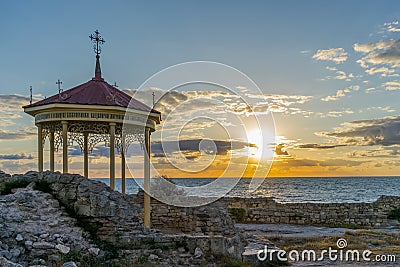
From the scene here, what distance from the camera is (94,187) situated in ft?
37.8

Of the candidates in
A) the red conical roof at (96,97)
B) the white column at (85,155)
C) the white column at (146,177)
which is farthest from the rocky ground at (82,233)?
the white column at (85,155)

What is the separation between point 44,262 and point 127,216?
2.51 meters

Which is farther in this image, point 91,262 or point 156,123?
point 156,123

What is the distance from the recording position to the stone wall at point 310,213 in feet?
78.2

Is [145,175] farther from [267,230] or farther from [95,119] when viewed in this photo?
[267,230]

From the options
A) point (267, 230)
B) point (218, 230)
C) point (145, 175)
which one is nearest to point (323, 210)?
point (267, 230)

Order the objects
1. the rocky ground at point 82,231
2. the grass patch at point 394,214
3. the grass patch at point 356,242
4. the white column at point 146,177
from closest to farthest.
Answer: the rocky ground at point 82,231, the white column at point 146,177, the grass patch at point 356,242, the grass patch at point 394,214

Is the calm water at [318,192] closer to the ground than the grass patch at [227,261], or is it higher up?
closer to the ground

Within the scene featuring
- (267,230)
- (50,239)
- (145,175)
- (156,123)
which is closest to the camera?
(50,239)

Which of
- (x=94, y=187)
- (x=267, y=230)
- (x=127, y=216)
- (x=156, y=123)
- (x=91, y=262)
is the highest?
(x=156, y=123)

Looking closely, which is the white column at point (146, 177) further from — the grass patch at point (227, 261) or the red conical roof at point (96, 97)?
the grass patch at point (227, 261)

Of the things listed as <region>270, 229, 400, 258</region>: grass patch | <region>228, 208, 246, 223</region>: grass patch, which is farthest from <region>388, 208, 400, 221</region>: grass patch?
<region>228, 208, 246, 223</region>: grass patch

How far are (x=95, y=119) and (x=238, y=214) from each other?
13.5 m

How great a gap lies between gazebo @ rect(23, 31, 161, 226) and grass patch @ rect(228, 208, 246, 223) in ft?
33.8
